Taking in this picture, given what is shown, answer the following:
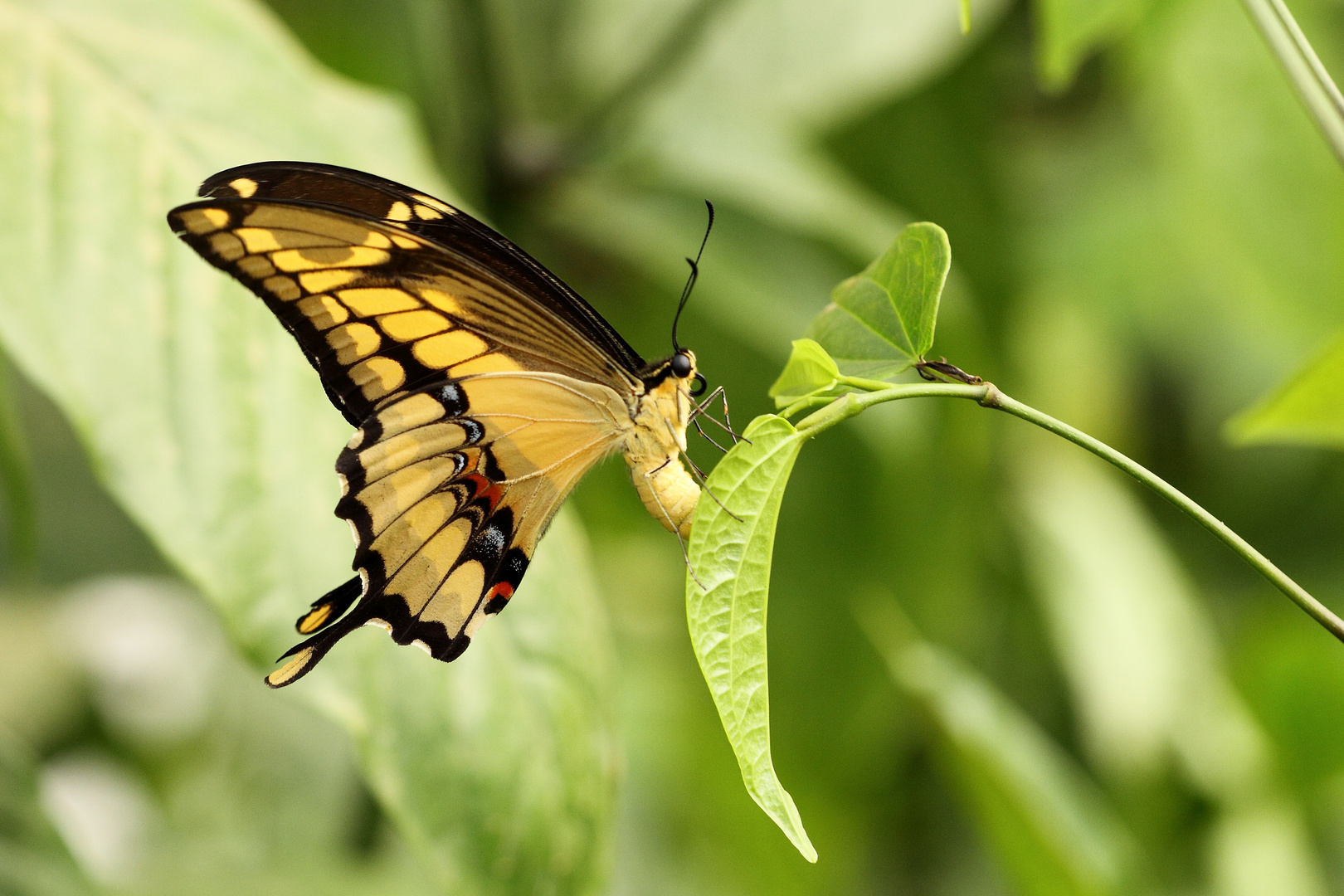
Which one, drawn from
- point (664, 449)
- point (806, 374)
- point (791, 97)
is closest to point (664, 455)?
point (664, 449)

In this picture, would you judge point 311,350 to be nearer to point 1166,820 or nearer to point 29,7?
point 29,7

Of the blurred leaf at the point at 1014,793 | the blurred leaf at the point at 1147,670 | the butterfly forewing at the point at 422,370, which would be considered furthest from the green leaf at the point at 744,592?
the blurred leaf at the point at 1147,670

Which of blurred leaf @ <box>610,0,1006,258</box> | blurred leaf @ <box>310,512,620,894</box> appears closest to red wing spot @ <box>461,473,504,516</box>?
blurred leaf @ <box>310,512,620,894</box>

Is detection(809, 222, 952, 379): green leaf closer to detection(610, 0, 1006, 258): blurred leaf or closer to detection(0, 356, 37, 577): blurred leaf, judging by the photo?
detection(0, 356, 37, 577): blurred leaf

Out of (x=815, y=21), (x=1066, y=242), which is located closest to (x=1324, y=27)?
(x=1066, y=242)

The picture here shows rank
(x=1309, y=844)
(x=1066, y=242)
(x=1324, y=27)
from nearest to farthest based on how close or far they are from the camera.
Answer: (x=1309, y=844), (x=1324, y=27), (x=1066, y=242)

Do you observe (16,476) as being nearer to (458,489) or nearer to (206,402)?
(206,402)
